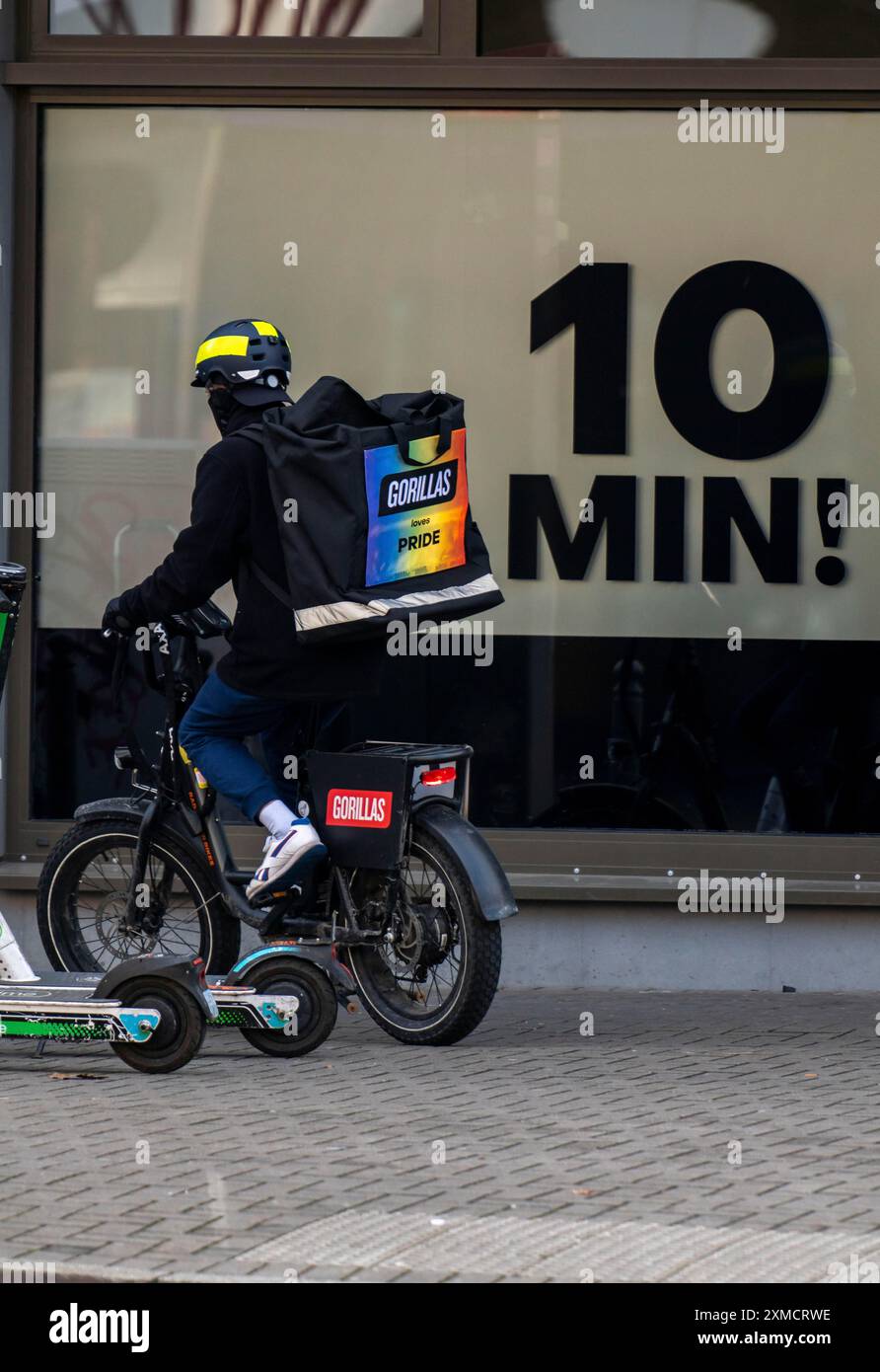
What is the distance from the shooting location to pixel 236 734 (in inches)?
265

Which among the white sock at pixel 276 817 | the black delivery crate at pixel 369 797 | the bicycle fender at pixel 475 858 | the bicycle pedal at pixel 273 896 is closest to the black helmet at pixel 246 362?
the black delivery crate at pixel 369 797

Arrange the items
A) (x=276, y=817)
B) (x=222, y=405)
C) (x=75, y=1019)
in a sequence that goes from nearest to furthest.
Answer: (x=75, y=1019)
(x=276, y=817)
(x=222, y=405)

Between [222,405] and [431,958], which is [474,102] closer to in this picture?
[222,405]

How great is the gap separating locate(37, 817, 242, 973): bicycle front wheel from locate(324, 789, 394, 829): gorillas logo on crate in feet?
1.78

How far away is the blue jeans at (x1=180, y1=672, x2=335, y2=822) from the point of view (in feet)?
21.7

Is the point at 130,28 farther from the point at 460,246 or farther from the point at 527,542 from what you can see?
the point at 527,542

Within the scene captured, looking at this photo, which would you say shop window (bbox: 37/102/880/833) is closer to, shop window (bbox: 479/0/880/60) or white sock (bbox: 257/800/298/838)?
shop window (bbox: 479/0/880/60)

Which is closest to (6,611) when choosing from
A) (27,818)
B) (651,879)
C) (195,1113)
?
(195,1113)

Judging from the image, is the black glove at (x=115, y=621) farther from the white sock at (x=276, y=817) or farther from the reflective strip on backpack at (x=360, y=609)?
the white sock at (x=276, y=817)

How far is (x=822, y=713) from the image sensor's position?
833 cm

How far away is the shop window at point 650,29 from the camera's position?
8.31 metres

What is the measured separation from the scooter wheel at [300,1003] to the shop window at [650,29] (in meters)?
4.07

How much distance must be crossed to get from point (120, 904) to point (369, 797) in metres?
1.04

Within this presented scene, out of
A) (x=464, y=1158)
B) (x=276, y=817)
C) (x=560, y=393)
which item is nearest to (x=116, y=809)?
(x=276, y=817)
